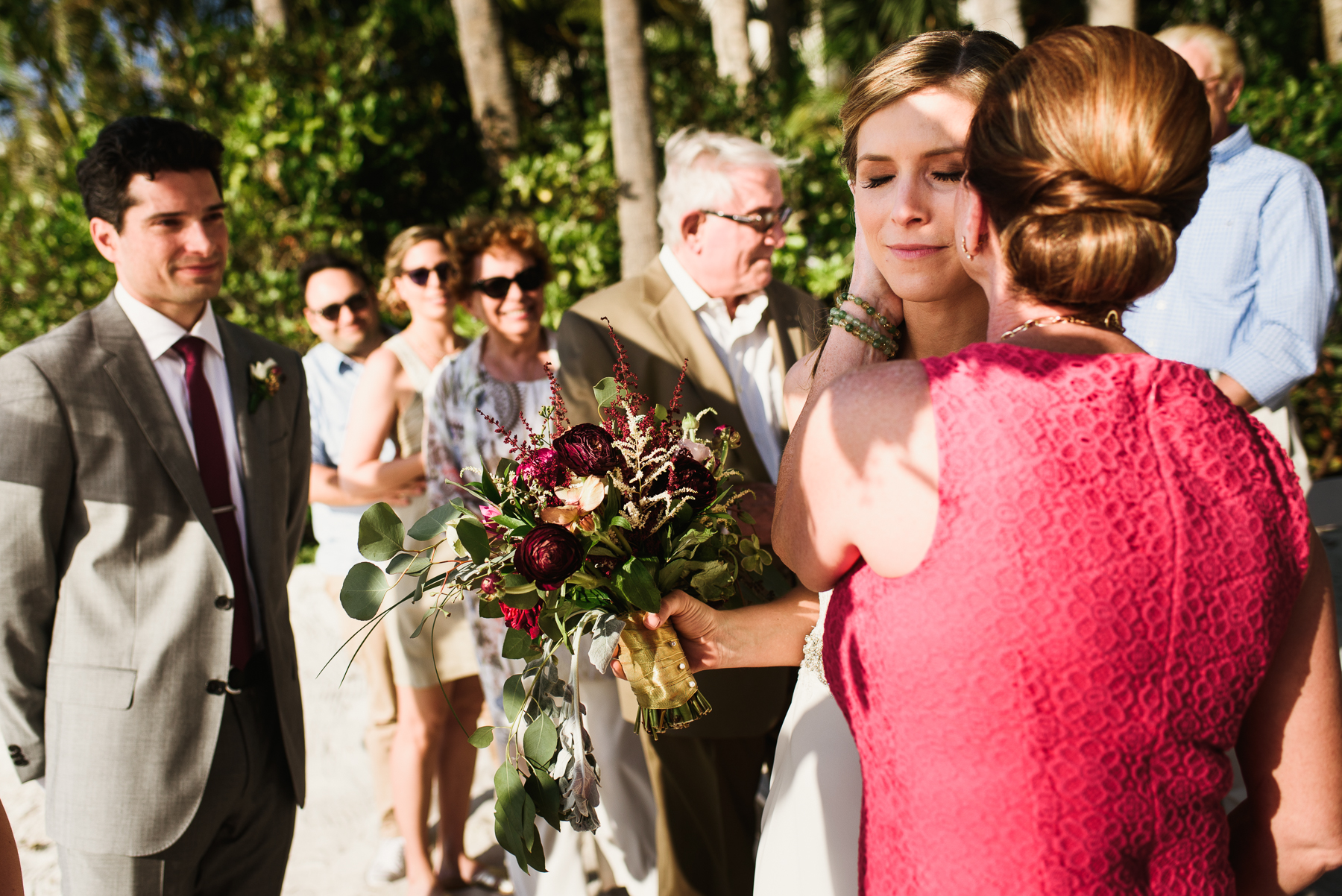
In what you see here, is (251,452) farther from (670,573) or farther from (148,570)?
(670,573)

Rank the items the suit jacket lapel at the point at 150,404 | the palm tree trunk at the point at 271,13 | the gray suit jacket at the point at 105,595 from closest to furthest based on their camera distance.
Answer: the gray suit jacket at the point at 105,595 → the suit jacket lapel at the point at 150,404 → the palm tree trunk at the point at 271,13

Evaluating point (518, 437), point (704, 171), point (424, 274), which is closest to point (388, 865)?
point (518, 437)

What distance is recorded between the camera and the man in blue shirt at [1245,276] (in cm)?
353

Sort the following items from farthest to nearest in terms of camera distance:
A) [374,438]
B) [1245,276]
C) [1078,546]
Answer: [374,438] < [1245,276] < [1078,546]

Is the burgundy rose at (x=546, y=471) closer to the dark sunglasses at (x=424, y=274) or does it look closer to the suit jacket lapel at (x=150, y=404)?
the suit jacket lapel at (x=150, y=404)

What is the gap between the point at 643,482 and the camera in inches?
70.0

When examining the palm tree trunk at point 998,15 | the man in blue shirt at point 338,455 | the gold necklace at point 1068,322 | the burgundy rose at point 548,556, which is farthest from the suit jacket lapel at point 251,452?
the palm tree trunk at point 998,15

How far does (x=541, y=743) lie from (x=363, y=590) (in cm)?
46

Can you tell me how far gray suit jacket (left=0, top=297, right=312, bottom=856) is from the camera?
7.74 feet

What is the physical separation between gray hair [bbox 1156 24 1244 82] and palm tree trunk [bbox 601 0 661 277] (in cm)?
304

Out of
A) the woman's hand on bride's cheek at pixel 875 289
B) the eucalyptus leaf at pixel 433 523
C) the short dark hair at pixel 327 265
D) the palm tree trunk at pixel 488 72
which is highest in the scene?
the palm tree trunk at pixel 488 72

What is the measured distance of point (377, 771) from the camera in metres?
4.43

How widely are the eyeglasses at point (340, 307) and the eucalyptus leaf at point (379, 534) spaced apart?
3.06 metres

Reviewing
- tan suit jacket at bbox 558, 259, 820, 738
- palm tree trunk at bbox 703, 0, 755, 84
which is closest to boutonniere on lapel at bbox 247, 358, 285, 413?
tan suit jacket at bbox 558, 259, 820, 738
